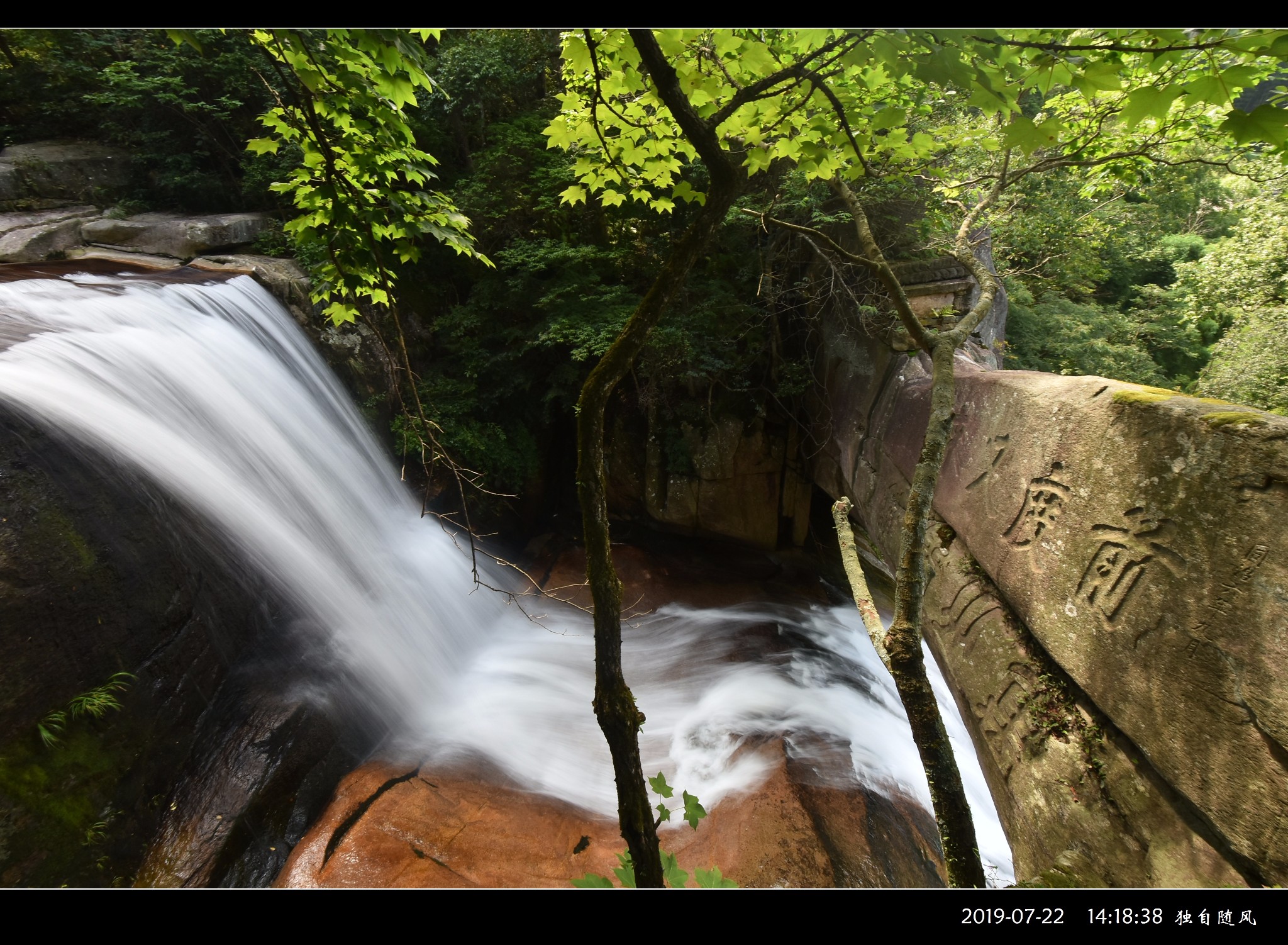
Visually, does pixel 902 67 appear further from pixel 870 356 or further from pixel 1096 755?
pixel 870 356

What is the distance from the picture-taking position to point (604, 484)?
1.45m

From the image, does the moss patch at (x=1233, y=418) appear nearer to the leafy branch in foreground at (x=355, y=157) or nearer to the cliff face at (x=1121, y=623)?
the cliff face at (x=1121, y=623)

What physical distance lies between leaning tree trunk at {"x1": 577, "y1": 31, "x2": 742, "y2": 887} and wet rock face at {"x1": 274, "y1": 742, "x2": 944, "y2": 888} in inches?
92.7

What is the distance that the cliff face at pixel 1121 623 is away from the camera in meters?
1.75

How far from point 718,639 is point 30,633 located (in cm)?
532

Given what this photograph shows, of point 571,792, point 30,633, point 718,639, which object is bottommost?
point 718,639

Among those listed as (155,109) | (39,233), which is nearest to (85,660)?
(39,233)

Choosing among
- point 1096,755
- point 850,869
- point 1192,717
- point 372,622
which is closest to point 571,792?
point 850,869

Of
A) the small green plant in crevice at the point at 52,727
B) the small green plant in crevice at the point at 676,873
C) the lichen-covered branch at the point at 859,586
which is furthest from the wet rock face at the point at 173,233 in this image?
the small green plant in crevice at the point at 676,873

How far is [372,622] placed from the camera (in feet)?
16.3

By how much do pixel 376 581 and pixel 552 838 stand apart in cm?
288

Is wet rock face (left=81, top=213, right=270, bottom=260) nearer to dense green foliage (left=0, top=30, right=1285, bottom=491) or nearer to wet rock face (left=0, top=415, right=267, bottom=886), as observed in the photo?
dense green foliage (left=0, top=30, right=1285, bottom=491)

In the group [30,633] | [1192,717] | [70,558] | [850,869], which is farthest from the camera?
[850,869]

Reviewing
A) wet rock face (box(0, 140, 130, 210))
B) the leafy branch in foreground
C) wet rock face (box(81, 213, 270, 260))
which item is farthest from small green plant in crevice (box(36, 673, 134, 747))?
wet rock face (box(0, 140, 130, 210))
